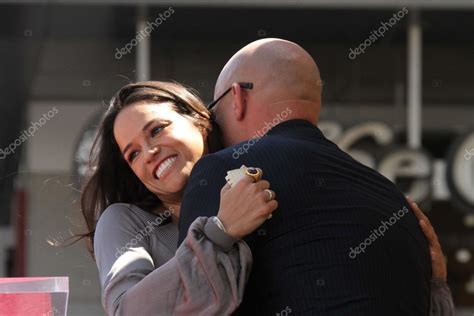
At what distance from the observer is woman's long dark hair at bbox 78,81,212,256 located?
262cm

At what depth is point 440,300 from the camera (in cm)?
248

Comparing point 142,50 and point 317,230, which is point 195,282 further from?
point 142,50

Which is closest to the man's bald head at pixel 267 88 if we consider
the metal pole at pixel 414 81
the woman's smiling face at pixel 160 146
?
the woman's smiling face at pixel 160 146

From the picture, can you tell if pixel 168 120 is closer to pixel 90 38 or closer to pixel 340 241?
pixel 340 241

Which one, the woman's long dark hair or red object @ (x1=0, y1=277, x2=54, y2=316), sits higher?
the woman's long dark hair

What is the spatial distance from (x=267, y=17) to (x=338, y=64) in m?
0.98

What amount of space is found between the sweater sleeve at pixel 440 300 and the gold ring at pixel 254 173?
65 centimetres

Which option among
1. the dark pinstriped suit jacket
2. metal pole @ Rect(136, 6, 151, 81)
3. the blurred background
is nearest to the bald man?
the dark pinstriped suit jacket

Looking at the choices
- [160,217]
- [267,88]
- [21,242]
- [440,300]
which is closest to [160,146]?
[160,217]

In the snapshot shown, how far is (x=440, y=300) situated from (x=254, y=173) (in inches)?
27.1

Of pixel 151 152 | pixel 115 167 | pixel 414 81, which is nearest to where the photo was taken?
pixel 151 152

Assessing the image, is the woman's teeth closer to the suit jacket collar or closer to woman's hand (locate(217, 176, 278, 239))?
the suit jacket collar

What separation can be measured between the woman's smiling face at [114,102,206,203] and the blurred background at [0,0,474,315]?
663 cm

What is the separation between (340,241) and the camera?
2.08 metres
